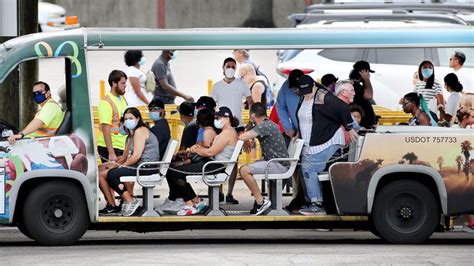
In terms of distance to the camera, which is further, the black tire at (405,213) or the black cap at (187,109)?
the black cap at (187,109)

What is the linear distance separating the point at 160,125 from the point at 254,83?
9.51ft

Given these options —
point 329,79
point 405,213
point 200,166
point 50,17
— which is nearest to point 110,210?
point 200,166

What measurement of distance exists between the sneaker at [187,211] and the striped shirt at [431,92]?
2.62 m

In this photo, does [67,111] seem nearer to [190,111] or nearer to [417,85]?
[190,111]

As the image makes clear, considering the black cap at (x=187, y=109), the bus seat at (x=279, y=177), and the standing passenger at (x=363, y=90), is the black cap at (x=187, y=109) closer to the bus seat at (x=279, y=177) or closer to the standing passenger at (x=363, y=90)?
the bus seat at (x=279, y=177)

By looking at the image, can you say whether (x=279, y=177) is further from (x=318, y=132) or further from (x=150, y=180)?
(x=150, y=180)

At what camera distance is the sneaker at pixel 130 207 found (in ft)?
53.6

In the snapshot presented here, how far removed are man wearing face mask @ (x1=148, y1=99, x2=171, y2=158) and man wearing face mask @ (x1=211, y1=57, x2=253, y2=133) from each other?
44.5 inches

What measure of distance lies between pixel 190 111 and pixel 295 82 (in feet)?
3.74

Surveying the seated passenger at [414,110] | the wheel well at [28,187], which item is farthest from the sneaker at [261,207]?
the wheel well at [28,187]

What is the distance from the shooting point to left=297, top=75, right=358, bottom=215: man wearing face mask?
1659cm

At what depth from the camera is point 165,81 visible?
19.0m

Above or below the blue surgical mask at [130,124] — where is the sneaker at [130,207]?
below

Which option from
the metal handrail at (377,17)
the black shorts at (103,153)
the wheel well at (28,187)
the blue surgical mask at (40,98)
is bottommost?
the wheel well at (28,187)
